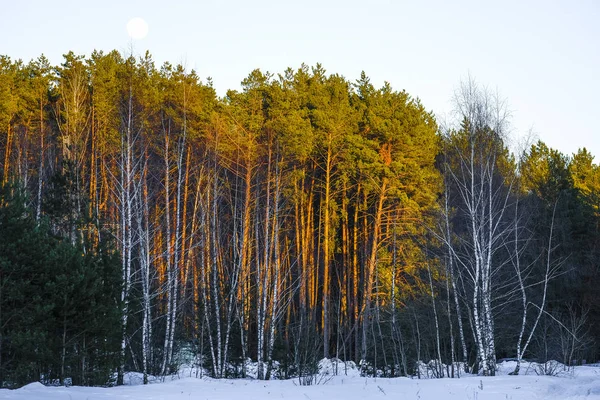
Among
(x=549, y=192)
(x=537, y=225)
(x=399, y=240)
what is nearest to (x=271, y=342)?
(x=399, y=240)

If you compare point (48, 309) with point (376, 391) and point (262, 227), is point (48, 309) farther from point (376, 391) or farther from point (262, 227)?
point (262, 227)

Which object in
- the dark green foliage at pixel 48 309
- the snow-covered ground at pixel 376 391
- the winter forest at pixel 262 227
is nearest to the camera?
the snow-covered ground at pixel 376 391

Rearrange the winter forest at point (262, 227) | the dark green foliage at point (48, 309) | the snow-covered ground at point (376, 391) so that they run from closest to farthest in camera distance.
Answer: the snow-covered ground at point (376, 391), the dark green foliage at point (48, 309), the winter forest at point (262, 227)

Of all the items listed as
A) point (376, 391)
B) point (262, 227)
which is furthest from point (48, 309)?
point (262, 227)

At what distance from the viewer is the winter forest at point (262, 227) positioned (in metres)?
12.8

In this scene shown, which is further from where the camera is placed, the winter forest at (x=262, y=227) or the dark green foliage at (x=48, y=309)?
the winter forest at (x=262, y=227)

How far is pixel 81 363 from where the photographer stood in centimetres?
1265

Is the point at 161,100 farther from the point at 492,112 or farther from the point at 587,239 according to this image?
the point at 587,239

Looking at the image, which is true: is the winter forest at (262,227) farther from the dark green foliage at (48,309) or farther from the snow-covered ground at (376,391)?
the snow-covered ground at (376,391)

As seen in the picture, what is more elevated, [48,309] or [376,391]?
[48,309]

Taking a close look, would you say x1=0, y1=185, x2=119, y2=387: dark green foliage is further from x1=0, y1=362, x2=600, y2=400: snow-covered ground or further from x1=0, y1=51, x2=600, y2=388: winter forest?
x1=0, y1=362, x2=600, y2=400: snow-covered ground

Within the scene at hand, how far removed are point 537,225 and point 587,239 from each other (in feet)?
12.7

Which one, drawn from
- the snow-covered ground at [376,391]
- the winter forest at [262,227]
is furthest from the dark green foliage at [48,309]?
the snow-covered ground at [376,391]

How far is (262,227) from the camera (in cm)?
2294
